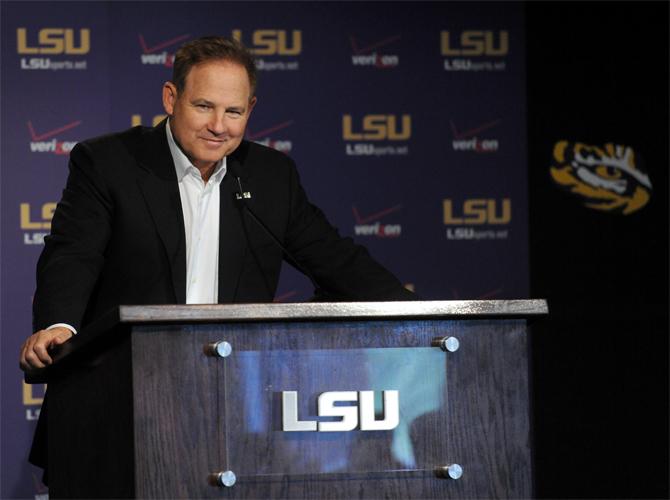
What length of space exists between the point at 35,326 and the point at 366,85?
10.3 ft

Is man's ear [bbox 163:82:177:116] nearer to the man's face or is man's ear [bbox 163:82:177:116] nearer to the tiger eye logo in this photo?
the man's face

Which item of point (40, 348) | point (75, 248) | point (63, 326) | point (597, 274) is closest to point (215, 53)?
point (75, 248)

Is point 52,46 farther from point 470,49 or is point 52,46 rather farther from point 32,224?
point 470,49

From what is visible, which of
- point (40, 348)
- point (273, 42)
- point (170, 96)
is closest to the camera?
point (40, 348)

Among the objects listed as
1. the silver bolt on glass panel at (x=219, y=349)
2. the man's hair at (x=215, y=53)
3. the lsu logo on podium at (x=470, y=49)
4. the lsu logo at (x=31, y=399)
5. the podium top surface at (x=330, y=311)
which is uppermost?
the lsu logo on podium at (x=470, y=49)

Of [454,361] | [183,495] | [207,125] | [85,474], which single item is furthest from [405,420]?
[207,125]

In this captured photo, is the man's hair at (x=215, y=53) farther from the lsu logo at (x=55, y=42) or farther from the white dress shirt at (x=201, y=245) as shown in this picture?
the lsu logo at (x=55, y=42)

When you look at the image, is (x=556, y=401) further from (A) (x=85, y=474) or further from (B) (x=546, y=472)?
(A) (x=85, y=474)

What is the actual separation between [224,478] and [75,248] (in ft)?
2.96

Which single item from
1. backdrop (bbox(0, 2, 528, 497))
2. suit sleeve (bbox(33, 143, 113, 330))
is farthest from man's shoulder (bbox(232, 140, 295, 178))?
backdrop (bbox(0, 2, 528, 497))

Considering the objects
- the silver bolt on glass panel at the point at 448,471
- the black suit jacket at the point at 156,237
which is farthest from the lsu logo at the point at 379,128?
the silver bolt on glass panel at the point at 448,471

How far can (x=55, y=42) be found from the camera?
5.12 meters

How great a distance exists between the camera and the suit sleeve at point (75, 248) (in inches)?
91.3

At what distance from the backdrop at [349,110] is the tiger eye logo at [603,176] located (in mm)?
193
